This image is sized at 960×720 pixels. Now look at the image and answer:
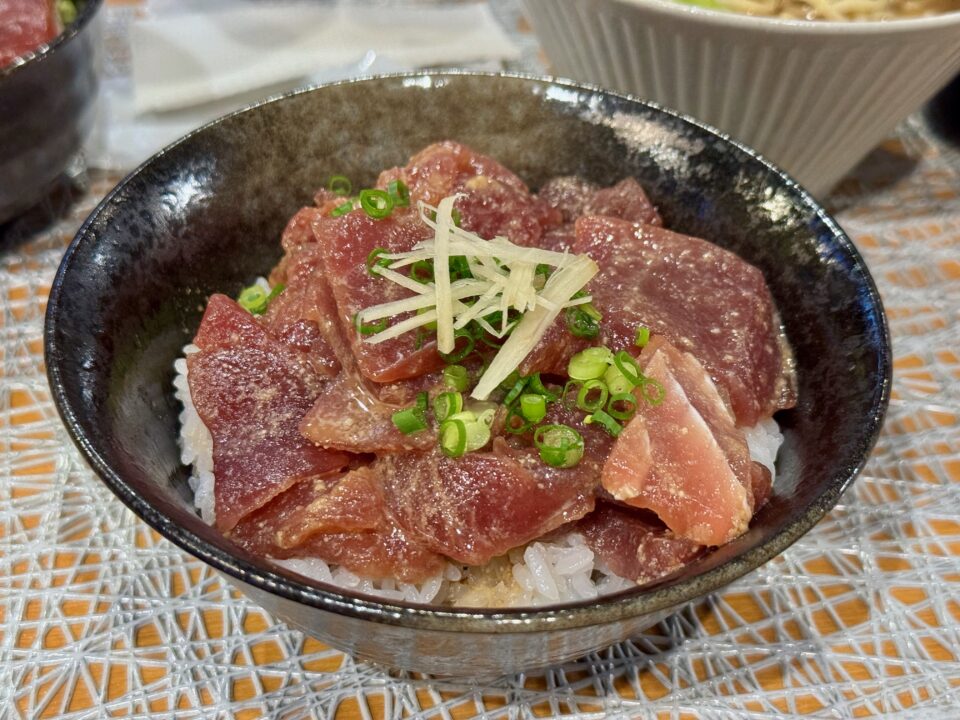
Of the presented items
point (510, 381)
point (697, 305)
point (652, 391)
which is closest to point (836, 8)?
point (697, 305)

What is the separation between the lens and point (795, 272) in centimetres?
200

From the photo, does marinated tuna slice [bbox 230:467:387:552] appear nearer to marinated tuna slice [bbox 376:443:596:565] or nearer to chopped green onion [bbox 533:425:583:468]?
marinated tuna slice [bbox 376:443:596:565]

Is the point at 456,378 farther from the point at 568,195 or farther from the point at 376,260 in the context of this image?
the point at 568,195

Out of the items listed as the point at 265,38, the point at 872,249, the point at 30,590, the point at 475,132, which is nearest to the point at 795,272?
the point at 475,132

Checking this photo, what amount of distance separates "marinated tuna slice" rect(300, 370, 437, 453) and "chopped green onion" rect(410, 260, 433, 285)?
0.82 feet

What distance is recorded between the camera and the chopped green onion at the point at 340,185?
2.20 m

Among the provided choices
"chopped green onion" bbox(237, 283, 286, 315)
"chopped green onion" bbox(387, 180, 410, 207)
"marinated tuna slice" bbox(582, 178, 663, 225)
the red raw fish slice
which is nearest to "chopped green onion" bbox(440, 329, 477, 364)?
"chopped green onion" bbox(387, 180, 410, 207)

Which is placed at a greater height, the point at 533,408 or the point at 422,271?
the point at 422,271

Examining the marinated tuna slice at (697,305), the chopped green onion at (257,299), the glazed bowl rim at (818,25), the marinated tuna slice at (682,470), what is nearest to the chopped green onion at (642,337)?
the marinated tuna slice at (697,305)

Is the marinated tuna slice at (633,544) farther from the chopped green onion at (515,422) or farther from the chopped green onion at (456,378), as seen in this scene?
the chopped green onion at (456,378)

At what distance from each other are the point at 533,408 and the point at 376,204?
0.62m

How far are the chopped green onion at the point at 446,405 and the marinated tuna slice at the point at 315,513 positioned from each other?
183 mm

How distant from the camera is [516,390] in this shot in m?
1.61

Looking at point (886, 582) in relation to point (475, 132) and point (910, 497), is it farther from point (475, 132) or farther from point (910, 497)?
point (475, 132)
